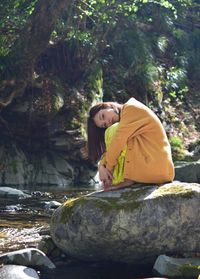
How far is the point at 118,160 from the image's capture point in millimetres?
5098

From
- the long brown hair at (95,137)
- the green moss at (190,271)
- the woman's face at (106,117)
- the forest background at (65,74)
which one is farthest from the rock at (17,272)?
Result: the forest background at (65,74)

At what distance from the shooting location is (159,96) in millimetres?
18328

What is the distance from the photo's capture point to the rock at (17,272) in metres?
4.08

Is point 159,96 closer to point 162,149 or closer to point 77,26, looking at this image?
point 77,26

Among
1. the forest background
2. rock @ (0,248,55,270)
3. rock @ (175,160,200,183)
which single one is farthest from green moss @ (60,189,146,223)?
the forest background

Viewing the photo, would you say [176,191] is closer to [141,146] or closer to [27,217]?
[141,146]

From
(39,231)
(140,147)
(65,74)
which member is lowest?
(39,231)

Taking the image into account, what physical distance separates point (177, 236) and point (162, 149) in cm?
88

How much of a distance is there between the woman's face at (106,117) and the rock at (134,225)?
2.65ft

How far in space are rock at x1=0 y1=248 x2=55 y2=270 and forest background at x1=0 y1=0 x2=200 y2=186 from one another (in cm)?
767

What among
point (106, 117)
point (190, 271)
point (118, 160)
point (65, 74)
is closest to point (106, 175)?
point (118, 160)

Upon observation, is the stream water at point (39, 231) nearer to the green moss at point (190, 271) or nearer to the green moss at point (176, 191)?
the green moss at point (190, 271)

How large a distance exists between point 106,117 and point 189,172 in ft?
16.7

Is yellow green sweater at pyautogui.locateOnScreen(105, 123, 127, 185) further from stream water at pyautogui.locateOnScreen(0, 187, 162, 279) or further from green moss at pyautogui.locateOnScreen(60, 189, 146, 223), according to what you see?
stream water at pyautogui.locateOnScreen(0, 187, 162, 279)
